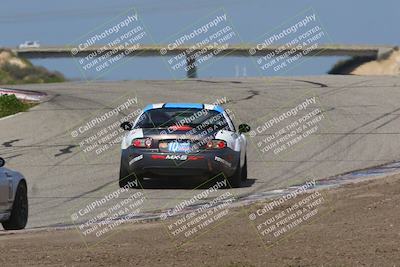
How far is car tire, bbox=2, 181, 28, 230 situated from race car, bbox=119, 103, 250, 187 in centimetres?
373

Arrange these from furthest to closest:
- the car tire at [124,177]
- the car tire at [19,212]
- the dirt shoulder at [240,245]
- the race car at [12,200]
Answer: the car tire at [124,177], the car tire at [19,212], the race car at [12,200], the dirt shoulder at [240,245]

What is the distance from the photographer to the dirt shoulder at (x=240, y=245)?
9039 millimetres

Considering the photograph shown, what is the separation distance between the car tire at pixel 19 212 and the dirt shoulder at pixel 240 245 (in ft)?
3.14

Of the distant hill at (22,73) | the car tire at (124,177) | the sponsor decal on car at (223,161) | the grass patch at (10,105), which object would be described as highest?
the distant hill at (22,73)

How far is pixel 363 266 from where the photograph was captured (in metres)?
8.61

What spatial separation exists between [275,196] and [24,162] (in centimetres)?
681

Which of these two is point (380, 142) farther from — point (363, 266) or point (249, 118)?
point (363, 266)

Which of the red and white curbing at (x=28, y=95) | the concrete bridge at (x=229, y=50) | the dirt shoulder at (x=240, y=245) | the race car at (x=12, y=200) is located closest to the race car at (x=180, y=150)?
the race car at (x=12, y=200)

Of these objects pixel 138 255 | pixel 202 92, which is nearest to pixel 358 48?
pixel 202 92

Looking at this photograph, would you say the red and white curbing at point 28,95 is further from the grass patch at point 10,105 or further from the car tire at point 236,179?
the car tire at point 236,179

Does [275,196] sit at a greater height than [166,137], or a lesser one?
lesser

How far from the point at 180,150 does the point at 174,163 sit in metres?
0.21

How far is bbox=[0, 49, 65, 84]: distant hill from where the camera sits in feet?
244

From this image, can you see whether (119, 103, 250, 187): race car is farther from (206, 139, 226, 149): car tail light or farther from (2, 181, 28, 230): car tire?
(2, 181, 28, 230): car tire
